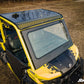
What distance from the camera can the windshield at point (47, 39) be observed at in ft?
6.69

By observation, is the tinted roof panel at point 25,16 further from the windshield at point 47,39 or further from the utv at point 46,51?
the windshield at point 47,39

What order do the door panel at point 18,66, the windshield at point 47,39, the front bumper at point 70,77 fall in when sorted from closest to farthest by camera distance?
1. the front bumper at point 70,77
2. the windshield at point 47,39
3. the door panel at point 18,66

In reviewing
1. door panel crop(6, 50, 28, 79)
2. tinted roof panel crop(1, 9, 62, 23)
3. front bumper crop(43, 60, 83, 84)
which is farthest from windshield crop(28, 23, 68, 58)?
front bumper crop(43, 60, 83, 84)

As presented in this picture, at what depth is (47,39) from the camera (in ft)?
7.65

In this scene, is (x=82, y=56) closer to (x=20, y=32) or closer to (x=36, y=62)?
(x=36, y=62)

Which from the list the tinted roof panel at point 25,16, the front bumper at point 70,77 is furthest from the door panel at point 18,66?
the tinted roof panel at point 25,16

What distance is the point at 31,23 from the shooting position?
2.03 m

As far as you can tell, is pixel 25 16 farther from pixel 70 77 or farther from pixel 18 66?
pixel 70 77

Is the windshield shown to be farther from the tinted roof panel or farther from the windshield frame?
the tinted roof panel

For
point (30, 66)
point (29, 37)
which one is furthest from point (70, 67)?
point (29, 37)

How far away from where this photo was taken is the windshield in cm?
204

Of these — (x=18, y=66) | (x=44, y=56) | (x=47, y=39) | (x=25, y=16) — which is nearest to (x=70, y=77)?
(x=44, y=56)

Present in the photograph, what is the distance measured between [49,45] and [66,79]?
83cm

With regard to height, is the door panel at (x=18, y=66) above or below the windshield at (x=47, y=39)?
below
